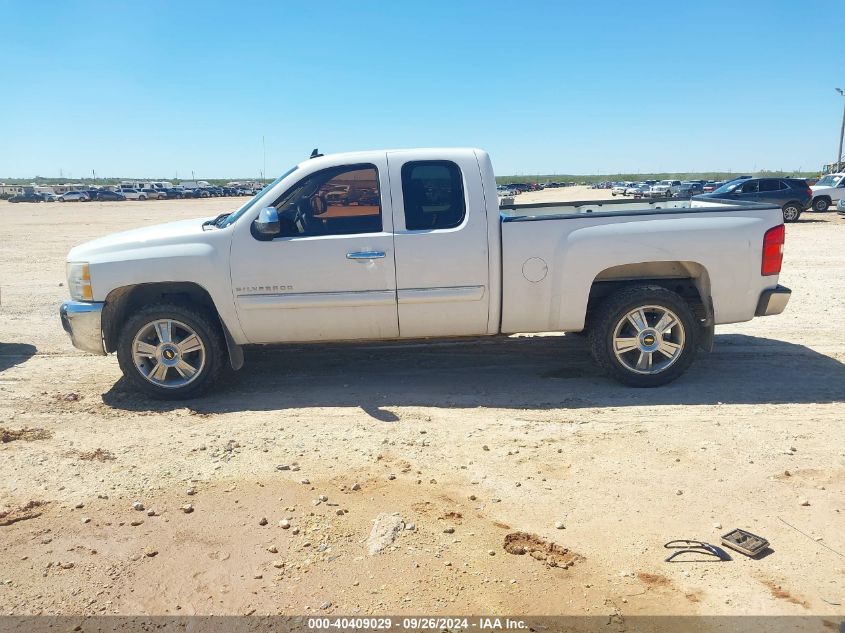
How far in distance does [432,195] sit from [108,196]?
235ft

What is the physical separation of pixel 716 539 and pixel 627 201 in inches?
178

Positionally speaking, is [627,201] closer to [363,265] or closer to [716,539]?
[363,265]

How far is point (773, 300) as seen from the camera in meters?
5.95

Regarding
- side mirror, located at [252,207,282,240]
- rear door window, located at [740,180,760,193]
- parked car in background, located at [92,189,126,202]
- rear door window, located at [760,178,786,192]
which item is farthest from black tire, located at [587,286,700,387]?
parked car in background, located at [92,189,126,202]

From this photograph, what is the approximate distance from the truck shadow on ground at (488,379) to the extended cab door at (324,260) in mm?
613

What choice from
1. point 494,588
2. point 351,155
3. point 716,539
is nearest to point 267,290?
point 351,155

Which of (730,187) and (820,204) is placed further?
(820,204)

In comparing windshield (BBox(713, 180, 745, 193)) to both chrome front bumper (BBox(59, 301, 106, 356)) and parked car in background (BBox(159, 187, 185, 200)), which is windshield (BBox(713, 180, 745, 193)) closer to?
chrome front bumper (BBox(59, 301, 106, 356))

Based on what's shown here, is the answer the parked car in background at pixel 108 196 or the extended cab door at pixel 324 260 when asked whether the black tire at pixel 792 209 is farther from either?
the parked car in background at pixel 108 196

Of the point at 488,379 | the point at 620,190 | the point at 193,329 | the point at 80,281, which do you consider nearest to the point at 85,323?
the point at 80,281

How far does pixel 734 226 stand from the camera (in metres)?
5.87

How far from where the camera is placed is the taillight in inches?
231

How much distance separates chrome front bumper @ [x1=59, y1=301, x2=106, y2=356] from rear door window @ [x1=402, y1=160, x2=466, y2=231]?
2.66 metres

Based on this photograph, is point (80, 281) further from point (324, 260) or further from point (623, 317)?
point (623, 317)
